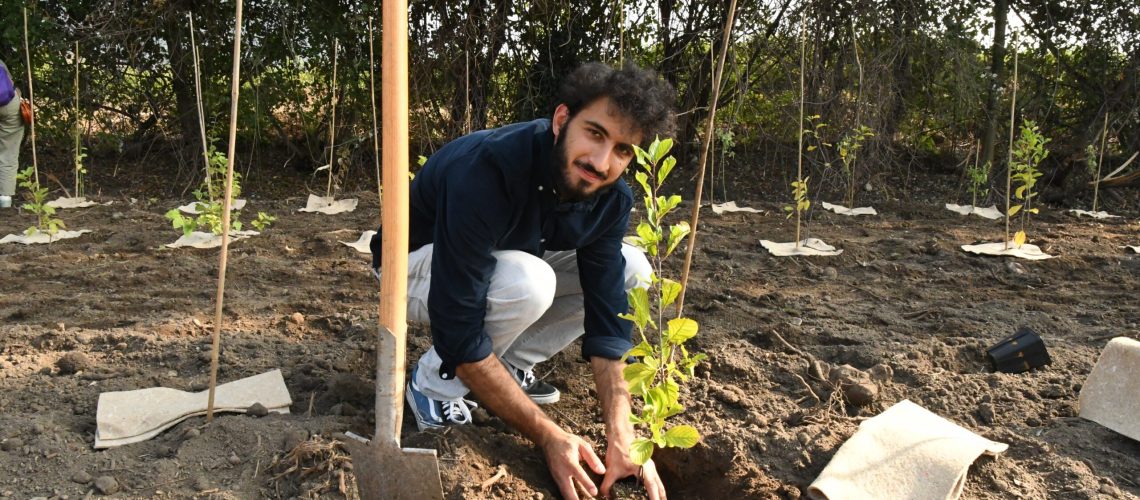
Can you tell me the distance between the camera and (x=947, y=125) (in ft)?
24.7

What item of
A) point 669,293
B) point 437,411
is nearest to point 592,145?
point 669,293

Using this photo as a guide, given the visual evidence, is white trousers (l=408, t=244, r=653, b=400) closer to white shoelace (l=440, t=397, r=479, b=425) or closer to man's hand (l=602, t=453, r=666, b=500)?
white shoelace (l=440, t=397, r=479, b=425)

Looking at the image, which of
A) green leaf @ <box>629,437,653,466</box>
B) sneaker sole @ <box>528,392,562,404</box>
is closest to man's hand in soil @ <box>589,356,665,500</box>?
green leaf @ <box>629,437,653,466</box>

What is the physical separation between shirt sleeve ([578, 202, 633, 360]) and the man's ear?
11.6 inches

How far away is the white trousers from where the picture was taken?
2195 millimetres

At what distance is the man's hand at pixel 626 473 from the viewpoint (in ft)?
6.44

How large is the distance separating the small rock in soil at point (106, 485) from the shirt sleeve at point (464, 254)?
2.55ft

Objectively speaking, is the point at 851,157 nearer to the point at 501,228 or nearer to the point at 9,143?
the point at 501,228

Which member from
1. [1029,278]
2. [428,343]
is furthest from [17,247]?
[1029,278]

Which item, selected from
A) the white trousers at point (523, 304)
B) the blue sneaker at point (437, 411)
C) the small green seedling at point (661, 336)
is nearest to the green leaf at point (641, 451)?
the small green seedling at point (661, 336)

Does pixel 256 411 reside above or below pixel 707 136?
below

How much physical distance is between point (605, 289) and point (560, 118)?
50 cm

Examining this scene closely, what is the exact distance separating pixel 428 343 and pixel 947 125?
245 inches

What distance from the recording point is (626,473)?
6.53 ft
